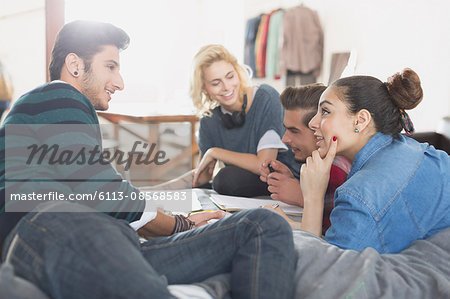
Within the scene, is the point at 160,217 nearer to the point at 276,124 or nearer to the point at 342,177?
the point at 342,177

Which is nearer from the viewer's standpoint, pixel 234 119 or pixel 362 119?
pixel 362 119

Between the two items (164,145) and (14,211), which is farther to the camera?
(164,145)

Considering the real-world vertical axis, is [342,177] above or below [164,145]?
above

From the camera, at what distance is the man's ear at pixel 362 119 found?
1229mm

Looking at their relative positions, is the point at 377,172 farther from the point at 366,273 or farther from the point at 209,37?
the point at 209,37

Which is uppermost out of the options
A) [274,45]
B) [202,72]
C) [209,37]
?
[209,37]

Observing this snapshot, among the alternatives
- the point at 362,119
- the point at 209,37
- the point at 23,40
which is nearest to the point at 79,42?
the point at 362,119

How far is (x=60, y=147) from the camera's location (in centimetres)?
97

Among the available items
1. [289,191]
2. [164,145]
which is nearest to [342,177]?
[289,191]

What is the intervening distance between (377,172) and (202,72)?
1.26 m

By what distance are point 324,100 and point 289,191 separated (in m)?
0.47

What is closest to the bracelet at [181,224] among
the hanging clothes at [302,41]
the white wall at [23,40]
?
the white wall at [23,40]

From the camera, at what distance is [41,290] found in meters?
0.82

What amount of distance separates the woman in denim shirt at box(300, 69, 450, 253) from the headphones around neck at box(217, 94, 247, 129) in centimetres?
80
